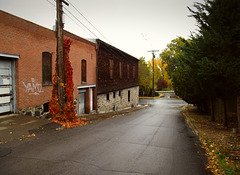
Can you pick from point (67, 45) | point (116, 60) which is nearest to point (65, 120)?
point (67, 45)

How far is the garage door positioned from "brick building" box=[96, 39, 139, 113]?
10.5 meters

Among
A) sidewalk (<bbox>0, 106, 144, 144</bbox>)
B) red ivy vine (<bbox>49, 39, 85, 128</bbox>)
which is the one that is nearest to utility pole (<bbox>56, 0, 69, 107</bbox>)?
red ivy vine (<bbox>49, 39, 85, 128</bbox>)

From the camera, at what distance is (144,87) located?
188ft

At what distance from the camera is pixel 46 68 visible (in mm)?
12078

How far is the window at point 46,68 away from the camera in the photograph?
11844 mm

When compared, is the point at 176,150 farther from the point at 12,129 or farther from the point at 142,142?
the point at 12,129

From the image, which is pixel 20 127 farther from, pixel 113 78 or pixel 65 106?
pixel 113 78

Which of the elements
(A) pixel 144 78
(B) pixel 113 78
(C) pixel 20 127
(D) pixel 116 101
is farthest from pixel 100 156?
(A) pixel 144 78

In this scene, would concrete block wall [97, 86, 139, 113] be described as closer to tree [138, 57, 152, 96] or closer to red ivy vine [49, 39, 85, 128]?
red ivy vine [49, 39, 85, 128]

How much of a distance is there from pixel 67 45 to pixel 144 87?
48.3 m

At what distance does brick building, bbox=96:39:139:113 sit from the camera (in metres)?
20.3

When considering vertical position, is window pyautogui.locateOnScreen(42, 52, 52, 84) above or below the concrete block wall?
above

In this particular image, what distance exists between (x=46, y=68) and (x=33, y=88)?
5.79ft

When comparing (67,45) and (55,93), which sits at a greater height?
(67,45)
